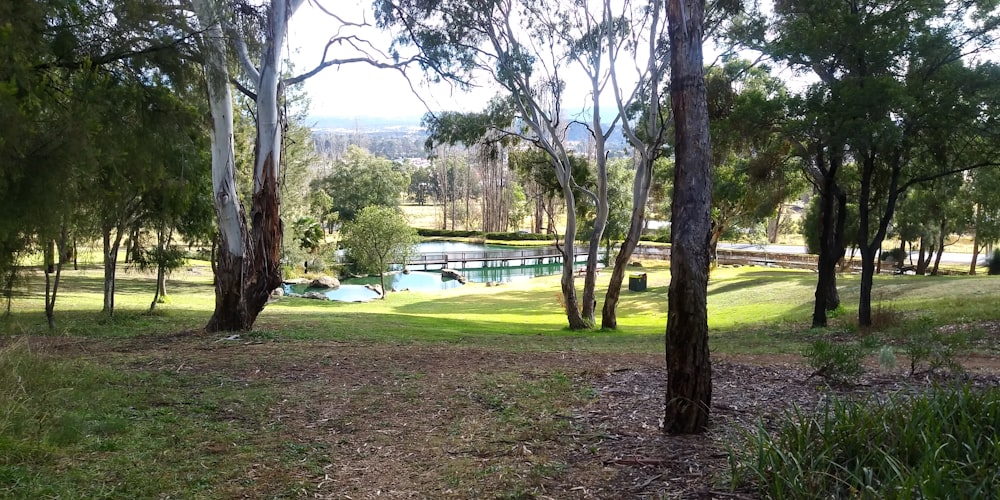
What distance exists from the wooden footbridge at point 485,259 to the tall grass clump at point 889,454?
40.9m

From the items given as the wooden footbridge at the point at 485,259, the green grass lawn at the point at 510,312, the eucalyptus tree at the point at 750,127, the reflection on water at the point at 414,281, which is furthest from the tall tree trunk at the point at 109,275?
the wooden footbridge at the point at 485,259

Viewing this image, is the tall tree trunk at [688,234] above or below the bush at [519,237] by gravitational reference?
below

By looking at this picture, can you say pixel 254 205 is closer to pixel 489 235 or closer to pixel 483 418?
pixel 483 418

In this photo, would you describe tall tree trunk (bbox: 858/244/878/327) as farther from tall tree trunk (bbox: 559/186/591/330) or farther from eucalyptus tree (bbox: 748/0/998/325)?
tall tree trunk (bbox: 559/186/591/330)

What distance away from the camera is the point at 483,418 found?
541 centimetres

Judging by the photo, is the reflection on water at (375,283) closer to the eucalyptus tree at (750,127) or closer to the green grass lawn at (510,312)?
the green grass lawn at (510,312)

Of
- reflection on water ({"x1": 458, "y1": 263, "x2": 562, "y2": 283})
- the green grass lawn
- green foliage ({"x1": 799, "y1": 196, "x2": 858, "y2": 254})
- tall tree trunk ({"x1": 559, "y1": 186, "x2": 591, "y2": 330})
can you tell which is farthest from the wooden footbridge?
tall tree trunk ({"x1": 559, "y1": 186, "x2": 591, "y2": 330})

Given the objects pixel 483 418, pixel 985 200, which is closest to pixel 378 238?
pixel 985 200

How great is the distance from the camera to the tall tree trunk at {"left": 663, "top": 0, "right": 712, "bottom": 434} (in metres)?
4.41

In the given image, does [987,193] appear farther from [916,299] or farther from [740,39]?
[740,39]

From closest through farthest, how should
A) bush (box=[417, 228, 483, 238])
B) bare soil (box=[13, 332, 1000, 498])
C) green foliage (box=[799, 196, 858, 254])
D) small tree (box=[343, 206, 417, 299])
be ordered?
bare soil (box=[13, 332, 1000, 498])
green foliage (box=[799, 196, 858, 254])
small tree (box=[343, 206, 417, 299])
bush (box=[417, 228, 483, 238])

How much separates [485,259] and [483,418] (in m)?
42.8

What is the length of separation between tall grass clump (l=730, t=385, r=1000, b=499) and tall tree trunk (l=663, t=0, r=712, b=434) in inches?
32.1

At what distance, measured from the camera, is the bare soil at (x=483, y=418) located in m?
3.83
